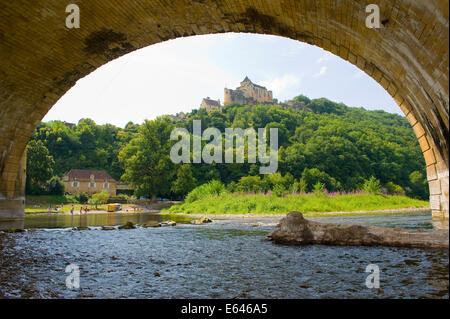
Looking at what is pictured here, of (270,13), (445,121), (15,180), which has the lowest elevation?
(15,180)

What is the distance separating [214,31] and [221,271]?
16.3ft

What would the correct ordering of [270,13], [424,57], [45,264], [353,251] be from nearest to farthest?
[424,57] → [270,13] → [45,264] → [353,251]

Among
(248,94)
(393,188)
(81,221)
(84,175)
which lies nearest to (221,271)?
(81,221)

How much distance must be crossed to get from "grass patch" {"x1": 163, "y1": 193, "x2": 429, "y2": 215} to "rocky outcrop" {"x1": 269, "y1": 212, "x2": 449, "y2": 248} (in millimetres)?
13973

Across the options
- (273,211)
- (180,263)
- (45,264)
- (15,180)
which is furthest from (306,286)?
(273,211)

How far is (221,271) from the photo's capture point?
19.6ft

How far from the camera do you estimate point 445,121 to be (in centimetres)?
392

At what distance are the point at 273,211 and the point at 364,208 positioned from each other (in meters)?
7.71

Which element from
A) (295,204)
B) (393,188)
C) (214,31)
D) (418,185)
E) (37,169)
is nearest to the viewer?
(214,31)

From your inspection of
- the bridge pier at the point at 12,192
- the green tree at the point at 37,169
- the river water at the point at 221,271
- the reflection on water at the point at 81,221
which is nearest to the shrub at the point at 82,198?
the green tree at the point at 37,169

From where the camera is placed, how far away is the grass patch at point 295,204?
24.3 metres

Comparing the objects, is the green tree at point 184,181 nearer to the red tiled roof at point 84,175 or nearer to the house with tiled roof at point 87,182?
the house with tiled roof at point 87,182

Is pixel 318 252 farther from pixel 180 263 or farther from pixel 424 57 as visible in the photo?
pixel 424 57

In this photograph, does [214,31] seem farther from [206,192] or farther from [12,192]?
[206,192]
